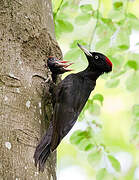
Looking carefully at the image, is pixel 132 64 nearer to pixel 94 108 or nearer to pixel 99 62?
pixel 99 62

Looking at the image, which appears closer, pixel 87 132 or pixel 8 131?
pixel 8 131

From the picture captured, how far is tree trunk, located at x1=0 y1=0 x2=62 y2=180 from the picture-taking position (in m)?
2.18

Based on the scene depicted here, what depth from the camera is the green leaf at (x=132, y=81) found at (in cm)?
385

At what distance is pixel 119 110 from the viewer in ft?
21.1

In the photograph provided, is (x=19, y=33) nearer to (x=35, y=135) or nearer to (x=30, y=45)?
(x=30, y=45)

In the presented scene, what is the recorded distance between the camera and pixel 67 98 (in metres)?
3.17

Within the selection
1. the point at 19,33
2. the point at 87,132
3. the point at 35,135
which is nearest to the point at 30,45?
the point at 19,33

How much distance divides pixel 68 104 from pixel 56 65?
0.36 meters

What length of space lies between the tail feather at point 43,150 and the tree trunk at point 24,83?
4 centimetres

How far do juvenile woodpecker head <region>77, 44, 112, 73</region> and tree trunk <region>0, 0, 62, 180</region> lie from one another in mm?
587

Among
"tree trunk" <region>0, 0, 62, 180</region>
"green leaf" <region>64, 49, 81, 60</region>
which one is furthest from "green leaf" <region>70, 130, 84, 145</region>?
"green leaf" <region>64, 49, 81, 60</region>

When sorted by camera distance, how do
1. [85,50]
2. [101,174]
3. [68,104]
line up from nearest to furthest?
[68,104] < [101,174] < [85,50]

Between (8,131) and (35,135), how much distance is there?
0.78ft

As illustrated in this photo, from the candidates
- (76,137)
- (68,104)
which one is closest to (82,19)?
(68,104)
